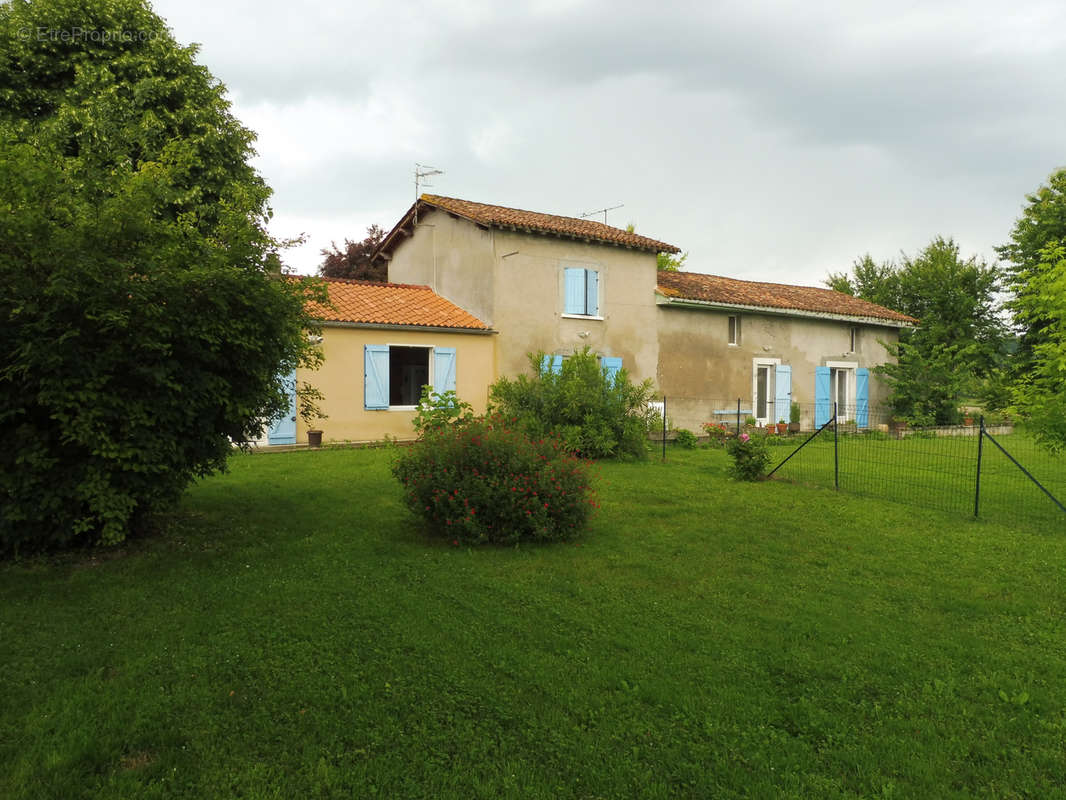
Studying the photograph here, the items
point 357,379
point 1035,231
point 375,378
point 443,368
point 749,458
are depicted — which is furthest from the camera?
point 1035,231

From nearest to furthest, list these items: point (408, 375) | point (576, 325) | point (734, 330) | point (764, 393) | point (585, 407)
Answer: point (585, 407)
point (576, 325)
point (408, 375)
point (734, 330)
point (764, 393)

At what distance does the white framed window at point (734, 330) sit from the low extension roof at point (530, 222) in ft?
9.46

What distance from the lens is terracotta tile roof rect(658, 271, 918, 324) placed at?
63.8 ft

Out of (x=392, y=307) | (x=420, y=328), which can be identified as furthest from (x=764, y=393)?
(x=392, y=307)

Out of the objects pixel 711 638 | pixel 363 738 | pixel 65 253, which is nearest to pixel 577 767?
pixel 363 738

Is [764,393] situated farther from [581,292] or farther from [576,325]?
[581,292]

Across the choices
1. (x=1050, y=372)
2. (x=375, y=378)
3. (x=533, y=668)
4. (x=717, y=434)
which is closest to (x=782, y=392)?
(x=717, y=434)

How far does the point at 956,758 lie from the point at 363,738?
9.04 ft

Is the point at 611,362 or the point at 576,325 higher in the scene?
the point at 576,325

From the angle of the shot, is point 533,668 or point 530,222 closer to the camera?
point 533,668

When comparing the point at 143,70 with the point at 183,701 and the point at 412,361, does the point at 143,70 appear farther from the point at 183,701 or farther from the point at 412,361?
the point at 183,701

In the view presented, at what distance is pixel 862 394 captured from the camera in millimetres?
22297

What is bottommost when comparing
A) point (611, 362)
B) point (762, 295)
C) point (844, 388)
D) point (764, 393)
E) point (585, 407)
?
point (585, 407)

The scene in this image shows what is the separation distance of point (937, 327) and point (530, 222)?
24.4 m
